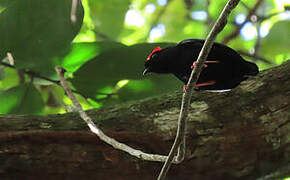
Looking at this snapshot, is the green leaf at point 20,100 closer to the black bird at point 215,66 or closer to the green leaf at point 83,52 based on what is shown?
the green leaf at point 83,52

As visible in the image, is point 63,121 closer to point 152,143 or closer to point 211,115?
point 152,143

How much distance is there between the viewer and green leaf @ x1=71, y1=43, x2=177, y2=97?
2543mm

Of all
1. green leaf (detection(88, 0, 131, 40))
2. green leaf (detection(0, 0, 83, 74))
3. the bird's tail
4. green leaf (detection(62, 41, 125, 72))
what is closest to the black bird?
the bird's tail

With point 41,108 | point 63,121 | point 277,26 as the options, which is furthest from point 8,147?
point 277,26

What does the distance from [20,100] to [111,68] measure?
662 millimetres

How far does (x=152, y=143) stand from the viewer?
6.29ft

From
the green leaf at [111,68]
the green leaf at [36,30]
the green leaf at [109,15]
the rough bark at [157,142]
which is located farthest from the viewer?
the green leaf at [109,15]

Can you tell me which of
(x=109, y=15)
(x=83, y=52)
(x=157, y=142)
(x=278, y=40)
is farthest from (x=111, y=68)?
(x=278, y=40)

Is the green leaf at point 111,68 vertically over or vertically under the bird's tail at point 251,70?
over

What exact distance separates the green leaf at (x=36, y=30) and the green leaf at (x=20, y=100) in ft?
0.66

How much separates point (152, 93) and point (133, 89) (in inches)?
5.4

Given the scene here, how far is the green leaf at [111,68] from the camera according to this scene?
2.54m

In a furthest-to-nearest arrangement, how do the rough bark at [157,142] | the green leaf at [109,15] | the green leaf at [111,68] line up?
1. the green leaf at [109,15]
2. the green leaf at [111,68]
3. the rough bark at [157,142]

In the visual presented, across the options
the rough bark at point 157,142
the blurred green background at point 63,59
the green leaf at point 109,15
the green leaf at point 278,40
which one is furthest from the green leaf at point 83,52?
the green leaf at point 278,40
